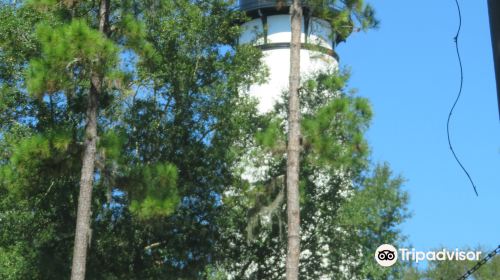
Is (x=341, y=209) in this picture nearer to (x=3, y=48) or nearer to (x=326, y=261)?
(x=326, y=261)

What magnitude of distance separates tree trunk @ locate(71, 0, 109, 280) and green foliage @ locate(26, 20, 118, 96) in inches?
31.6

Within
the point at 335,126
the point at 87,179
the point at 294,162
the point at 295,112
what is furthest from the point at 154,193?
the point at 335,126

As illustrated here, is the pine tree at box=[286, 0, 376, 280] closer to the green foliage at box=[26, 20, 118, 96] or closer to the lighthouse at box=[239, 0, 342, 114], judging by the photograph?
the green foliage at box=[26, 20, 118, 96]

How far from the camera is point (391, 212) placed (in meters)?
21.0

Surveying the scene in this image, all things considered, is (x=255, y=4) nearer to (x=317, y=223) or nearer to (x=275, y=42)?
(x=275, y=42)

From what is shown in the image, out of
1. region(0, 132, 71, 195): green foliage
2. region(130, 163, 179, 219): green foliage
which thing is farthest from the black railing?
region(0, 132, 71, 195): green foliage

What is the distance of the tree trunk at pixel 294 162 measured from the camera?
1274cm

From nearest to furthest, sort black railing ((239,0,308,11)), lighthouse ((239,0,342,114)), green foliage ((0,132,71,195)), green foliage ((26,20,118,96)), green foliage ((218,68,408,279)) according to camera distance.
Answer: green foliage ((26,20,118,96))
green foliage ((0,132,71,195))
green foliage ((218,68,408,279))
lighthouse ((239,0,342,114))
black railing ((239,0,308,11))

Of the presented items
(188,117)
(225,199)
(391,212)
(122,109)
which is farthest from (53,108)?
(391,212)

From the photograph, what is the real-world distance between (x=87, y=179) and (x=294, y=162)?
347 cm

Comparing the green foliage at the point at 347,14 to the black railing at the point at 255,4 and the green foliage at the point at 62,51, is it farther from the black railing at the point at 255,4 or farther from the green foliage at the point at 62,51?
the black railing at the point at 255,4

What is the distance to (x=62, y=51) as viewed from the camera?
40.0 ft

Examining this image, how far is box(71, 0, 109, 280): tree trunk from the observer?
12.3m

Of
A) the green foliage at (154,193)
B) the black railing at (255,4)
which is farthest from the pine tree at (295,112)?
the black railing at (255,4)
